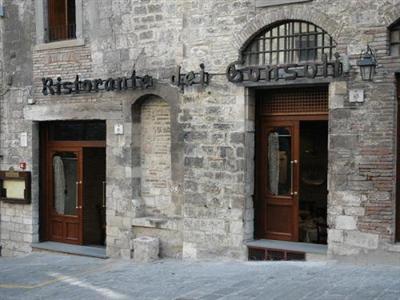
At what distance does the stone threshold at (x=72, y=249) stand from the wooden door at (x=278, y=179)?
3481 mm

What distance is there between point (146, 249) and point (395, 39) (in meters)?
5.55

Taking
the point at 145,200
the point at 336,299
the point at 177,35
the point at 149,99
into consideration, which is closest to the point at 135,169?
the point at 145,200

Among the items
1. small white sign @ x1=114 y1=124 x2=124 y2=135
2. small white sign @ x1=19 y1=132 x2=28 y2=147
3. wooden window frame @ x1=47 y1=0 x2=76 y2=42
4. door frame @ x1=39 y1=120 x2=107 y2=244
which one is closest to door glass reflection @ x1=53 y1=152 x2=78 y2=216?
door frame @ x1=39 y1=120 x2=107 y2=244

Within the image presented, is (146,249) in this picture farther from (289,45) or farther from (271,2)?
(271,2)

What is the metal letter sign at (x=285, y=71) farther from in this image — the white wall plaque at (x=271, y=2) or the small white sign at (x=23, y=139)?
the small white sign at (x=23, y=139)

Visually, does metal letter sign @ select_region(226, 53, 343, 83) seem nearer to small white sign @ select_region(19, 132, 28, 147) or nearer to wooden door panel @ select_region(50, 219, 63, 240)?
small white sign @ select_region(19, 132, 28, 147)

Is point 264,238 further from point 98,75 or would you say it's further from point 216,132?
point 98,75

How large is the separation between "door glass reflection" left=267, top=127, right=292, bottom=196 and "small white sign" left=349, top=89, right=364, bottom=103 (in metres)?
1.51

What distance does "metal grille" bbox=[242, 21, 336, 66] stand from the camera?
9.83 metres

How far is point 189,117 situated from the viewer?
36.3 feet

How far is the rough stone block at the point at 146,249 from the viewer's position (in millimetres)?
11305

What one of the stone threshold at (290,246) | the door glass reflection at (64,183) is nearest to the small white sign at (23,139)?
the door glass reflection at (64,183)

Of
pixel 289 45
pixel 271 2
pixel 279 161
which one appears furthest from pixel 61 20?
pixel 279 161

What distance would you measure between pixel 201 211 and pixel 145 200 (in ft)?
5.01
